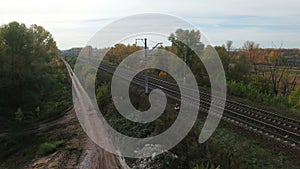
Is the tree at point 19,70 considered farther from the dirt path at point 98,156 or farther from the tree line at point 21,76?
the dirt path at point 98,156

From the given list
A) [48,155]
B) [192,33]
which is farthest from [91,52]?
[48,155]

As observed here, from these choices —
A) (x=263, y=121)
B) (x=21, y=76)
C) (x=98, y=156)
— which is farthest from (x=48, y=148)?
(x=21, y=76)

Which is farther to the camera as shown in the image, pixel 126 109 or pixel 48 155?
pixel 126 109

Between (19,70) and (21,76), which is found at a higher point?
(19,70)

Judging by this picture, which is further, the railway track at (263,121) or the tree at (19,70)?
the tree at (19,70)

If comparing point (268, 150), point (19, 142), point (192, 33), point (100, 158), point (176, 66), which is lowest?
point (19, 142)

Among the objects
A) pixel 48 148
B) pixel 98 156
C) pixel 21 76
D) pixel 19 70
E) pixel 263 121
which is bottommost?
pixel 48 148

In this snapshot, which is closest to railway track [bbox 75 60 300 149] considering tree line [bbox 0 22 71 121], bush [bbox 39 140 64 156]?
bush [bbox 39 140 64 156]

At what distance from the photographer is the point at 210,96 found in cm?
2175

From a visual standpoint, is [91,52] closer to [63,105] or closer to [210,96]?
[63,105]

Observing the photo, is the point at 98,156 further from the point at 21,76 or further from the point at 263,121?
the point at 21,76

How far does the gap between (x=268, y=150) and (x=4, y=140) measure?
19076 millimetres

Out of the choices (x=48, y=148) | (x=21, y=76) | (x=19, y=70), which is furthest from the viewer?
(x=21, y=76)

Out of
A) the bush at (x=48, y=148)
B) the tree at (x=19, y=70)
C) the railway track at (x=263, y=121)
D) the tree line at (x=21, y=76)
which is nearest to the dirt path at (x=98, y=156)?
the bush at (x=48, y=148)
